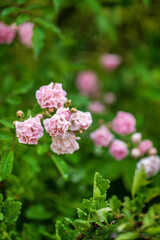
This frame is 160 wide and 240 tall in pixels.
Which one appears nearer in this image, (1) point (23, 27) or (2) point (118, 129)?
(2) point (118, 129)

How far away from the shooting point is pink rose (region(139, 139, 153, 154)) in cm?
177

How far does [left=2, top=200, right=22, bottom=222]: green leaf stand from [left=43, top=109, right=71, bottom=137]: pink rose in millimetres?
302

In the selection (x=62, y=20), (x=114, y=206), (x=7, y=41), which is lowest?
(x=114, y=206)

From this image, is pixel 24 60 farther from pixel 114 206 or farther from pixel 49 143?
pixel 114 206

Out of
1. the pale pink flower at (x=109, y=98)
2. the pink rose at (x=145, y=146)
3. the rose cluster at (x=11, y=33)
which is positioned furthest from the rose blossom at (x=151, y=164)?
the pale pink flower at (x=109, y=98)

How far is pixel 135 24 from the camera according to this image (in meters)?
3.37

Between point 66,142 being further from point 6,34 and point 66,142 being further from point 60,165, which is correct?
point 6,34

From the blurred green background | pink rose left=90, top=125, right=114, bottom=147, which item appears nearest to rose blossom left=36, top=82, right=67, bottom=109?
the blurred green background

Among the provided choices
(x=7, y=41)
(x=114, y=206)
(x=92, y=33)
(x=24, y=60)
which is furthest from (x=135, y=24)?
(x=114, y=206)

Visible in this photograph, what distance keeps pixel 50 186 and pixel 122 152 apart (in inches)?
29.1

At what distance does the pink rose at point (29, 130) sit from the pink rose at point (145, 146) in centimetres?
73

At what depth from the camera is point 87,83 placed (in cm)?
353

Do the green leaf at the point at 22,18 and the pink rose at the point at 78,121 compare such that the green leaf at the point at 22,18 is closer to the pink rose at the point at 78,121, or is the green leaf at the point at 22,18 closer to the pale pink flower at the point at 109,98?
the pink rose at the point at 78,121

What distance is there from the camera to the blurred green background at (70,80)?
1.70m
